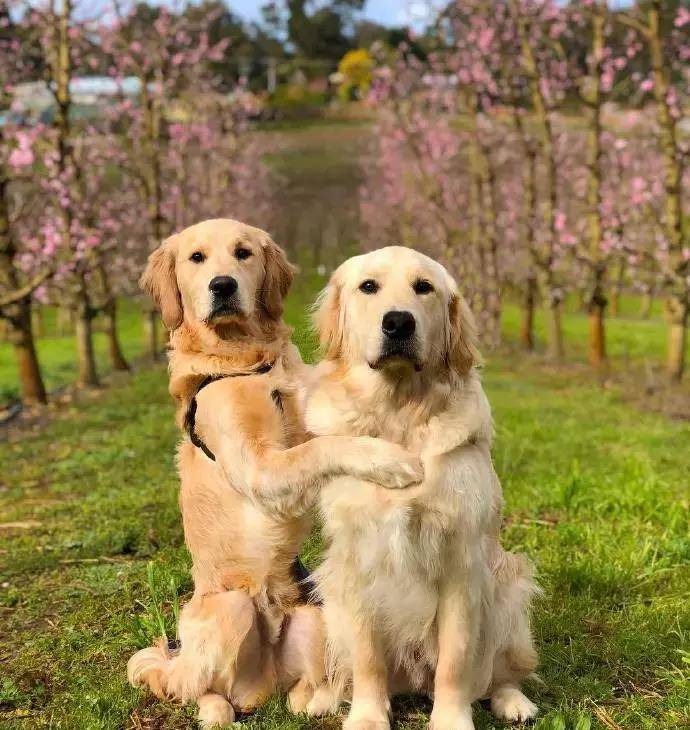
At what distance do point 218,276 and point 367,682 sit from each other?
63.2 inches

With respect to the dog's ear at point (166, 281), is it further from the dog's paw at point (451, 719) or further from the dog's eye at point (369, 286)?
the dog's paw at point (451, 719)

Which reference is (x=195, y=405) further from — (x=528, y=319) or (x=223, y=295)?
(x=528, y=319)

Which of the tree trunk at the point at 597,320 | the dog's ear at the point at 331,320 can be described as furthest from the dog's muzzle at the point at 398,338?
the tree trunk at the point at 597,320

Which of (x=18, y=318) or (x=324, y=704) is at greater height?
(x=324, y=704)

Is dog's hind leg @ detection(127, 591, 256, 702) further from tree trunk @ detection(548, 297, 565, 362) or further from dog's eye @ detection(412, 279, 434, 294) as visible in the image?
tree trunk @ detection(548, 297, 565, 362)

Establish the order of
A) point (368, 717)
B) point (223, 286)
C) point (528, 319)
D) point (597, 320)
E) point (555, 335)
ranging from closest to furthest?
point (368, 717)
point (223, 286)
point (597, 320)
point (555, 335)
point (528, 319)

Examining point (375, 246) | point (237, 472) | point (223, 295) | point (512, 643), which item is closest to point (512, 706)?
point (512, 643)

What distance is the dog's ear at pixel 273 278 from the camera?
342 centimetres

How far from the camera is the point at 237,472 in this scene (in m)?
2.88

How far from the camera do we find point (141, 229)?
85.7 ft

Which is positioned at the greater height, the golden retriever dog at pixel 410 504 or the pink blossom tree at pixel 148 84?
the pink blossom tree at pixel 148 84

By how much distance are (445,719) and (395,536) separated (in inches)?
26.1

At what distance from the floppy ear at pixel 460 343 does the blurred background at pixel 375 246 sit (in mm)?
636

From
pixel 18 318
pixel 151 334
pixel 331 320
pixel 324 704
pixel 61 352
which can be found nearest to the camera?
pixel 331 320
